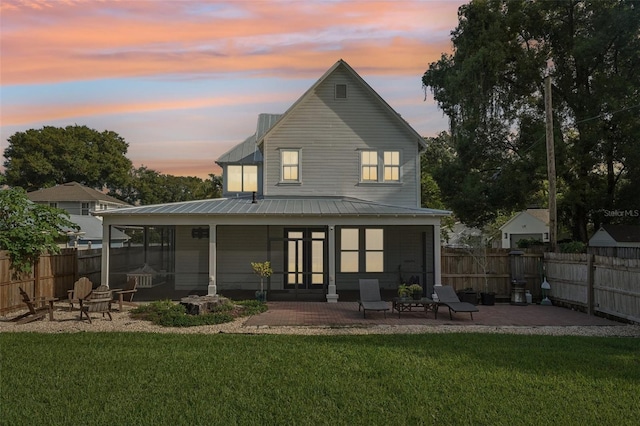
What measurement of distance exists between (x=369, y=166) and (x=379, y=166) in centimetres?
42

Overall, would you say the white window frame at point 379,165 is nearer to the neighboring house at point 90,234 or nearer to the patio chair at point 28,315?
the patio chair at point 28,315

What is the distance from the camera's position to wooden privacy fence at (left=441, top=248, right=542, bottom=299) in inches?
665

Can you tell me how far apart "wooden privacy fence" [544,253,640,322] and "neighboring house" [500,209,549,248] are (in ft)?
101

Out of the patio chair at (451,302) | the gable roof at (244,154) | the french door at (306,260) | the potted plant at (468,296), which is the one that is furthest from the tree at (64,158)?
the patio chair at (451,302)

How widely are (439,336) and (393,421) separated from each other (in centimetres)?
526

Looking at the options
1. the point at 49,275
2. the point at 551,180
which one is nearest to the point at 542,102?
the point at 551,180

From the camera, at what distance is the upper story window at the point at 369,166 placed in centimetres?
1942

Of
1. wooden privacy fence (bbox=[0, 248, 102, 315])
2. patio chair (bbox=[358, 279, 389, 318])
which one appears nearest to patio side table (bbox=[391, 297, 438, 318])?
patio chair (bbox=[358, 279, 389, 318])

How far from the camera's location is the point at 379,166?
1952 centimetres

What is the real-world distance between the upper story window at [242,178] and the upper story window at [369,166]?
196 inches

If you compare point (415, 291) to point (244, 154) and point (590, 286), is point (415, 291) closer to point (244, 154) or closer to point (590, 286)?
point (590, 286)

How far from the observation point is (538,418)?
5695 mm

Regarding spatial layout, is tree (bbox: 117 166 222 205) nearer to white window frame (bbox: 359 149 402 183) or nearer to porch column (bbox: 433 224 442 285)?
white window frame (bbox: 359 149 402 183)

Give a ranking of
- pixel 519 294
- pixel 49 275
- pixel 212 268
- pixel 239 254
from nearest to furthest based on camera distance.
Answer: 1. pixel 49 275
2. pixel 519 294
3. pixel 212 268
4. pixel 239 254
